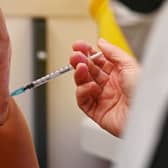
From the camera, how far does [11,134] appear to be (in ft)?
3.01

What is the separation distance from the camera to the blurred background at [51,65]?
1778 mm

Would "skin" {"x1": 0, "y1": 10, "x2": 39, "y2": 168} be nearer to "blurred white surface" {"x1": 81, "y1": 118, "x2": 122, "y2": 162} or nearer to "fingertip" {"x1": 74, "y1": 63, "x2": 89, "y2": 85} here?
"fingertip" {"x1": 74, "y1": 63, "x2": 89, "y2": 85}

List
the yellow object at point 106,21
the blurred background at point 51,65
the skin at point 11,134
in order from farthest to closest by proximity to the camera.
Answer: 1. the blurred background at point 51,65
2. the yellow object at point 106,21
3. the skin at point 11,134

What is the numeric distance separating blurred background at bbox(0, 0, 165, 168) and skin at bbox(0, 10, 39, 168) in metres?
0.77

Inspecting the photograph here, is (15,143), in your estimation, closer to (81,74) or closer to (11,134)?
(11,134)

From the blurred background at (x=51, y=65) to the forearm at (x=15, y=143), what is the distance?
77 centimetres

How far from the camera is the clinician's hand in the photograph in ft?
3.15

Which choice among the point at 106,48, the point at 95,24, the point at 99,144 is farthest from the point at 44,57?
the point at 106,48

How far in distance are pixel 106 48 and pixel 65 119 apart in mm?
957

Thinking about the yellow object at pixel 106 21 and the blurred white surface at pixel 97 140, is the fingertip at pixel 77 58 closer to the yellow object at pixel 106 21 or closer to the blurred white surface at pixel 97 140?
the yellow object at pixel 106 21

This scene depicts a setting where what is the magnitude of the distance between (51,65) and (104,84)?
858 mm

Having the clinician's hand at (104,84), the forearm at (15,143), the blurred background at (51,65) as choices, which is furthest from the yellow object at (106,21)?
the forearm at (15,143)

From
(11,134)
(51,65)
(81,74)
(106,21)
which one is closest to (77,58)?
(81,74)

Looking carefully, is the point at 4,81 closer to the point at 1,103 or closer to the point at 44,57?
the point at 1,103
